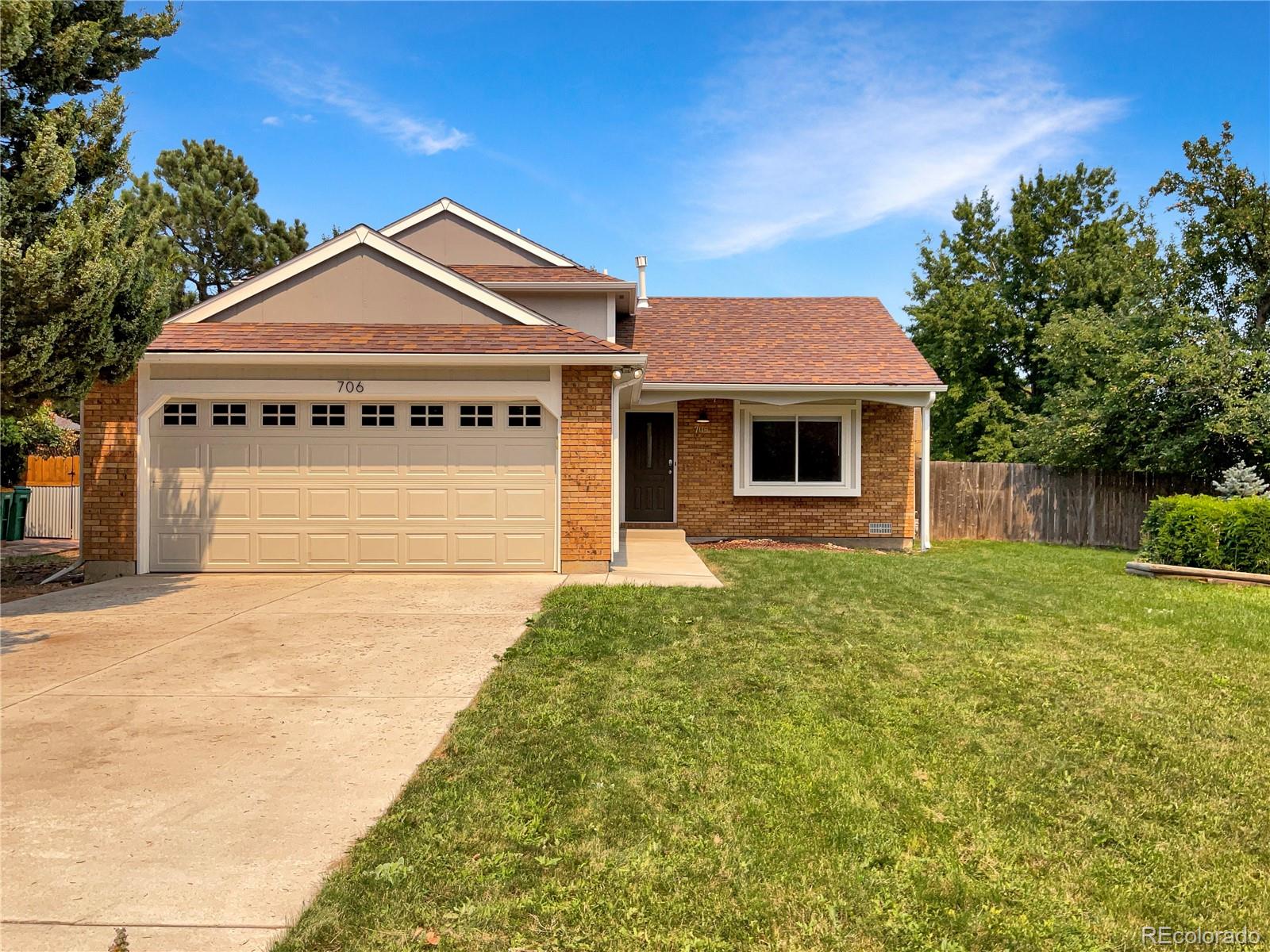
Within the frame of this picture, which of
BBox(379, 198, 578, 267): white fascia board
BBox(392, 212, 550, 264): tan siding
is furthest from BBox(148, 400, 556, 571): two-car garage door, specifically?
BBox(392, 212, 550, 264): tan siding

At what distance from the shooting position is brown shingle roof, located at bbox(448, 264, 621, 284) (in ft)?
44.4

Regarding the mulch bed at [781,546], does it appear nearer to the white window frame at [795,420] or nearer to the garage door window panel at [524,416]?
the white window frame at [795,420]

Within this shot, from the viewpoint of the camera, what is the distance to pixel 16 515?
1445 cm

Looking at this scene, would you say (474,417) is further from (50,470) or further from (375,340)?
(50,470)

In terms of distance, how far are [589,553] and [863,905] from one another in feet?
24.6

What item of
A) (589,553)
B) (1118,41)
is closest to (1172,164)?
(1118,41)

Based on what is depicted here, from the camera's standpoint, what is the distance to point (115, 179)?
712 centimetres

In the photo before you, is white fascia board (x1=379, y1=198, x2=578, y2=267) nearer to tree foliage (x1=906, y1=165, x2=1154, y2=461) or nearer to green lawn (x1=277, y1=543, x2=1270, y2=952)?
green lawn (x1=277, y1=543, x2=1270, y2=952)

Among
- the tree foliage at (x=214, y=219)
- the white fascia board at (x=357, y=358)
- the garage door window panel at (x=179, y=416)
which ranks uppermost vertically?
the tree foliage at (x=214, y=219)

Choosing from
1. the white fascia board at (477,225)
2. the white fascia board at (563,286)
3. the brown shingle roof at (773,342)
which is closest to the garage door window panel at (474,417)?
the white fascia board at (563,286)

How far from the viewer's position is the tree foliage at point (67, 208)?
623 cm

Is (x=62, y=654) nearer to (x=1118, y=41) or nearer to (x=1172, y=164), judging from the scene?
(x=1118, y=41)

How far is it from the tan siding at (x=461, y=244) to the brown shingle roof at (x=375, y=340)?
14.6 feet
